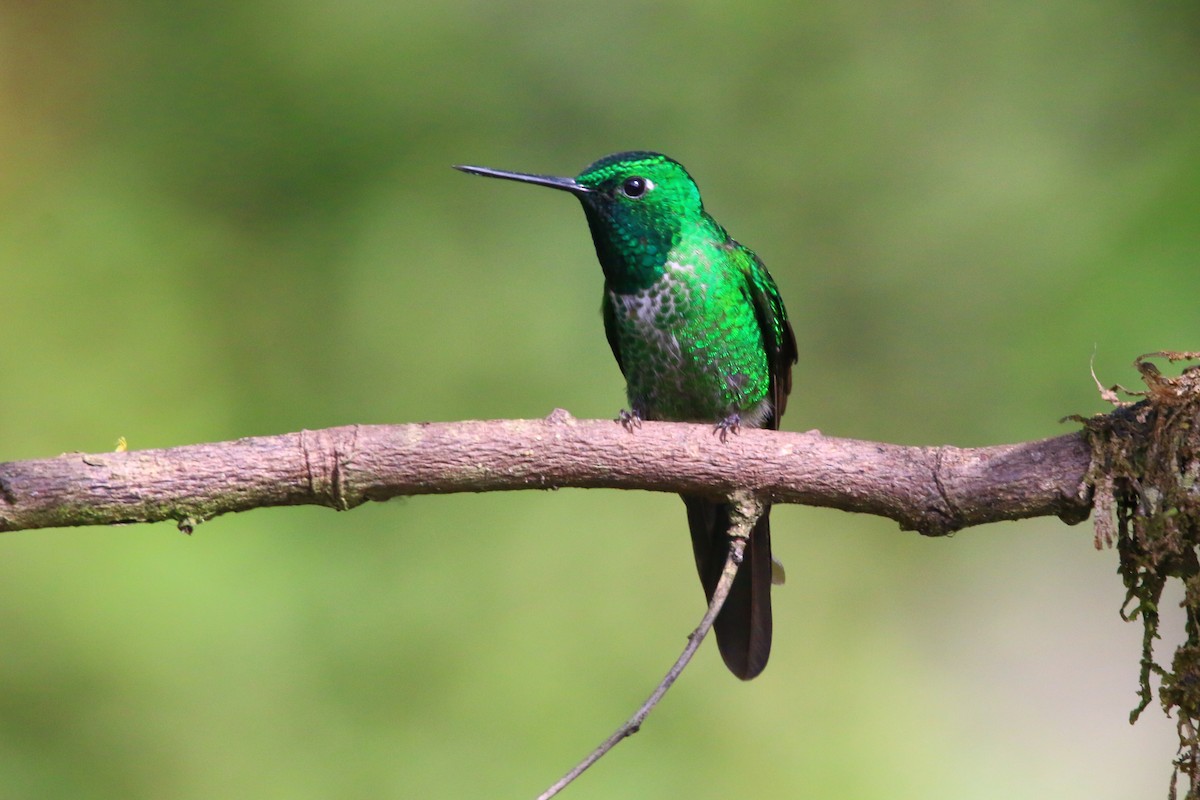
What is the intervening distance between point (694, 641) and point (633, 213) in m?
2.01

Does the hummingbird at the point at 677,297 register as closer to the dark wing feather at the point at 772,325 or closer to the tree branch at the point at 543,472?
the dark wing feather at the point at 772,325

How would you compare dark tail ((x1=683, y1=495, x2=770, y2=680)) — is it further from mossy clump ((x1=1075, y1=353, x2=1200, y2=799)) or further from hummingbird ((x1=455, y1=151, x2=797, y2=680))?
mossy clump ((x1=1075, y1=353, x2=1200, y2=799))

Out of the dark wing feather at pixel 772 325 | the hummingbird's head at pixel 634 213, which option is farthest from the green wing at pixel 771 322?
the hummingbird's head at pixel 634 213

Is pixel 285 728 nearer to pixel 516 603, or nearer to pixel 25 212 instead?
pixel 516 603

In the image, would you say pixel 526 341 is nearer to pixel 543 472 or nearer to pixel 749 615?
pixel 749 615

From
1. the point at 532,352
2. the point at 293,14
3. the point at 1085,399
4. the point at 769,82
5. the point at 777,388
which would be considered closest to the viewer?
the point at 777,388

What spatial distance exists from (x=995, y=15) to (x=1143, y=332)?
2.41 m

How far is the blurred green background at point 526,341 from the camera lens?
15.1 feet

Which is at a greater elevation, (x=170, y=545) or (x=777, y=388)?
(x=777, y=388)

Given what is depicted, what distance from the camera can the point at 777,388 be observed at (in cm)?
430

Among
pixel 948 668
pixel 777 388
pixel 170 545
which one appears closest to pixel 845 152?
pixel 777 388

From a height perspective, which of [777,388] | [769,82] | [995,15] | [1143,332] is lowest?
[777,388]

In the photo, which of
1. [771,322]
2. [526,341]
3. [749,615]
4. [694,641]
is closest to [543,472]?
[694,641]

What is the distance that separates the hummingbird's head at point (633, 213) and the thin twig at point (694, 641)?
1.35m
